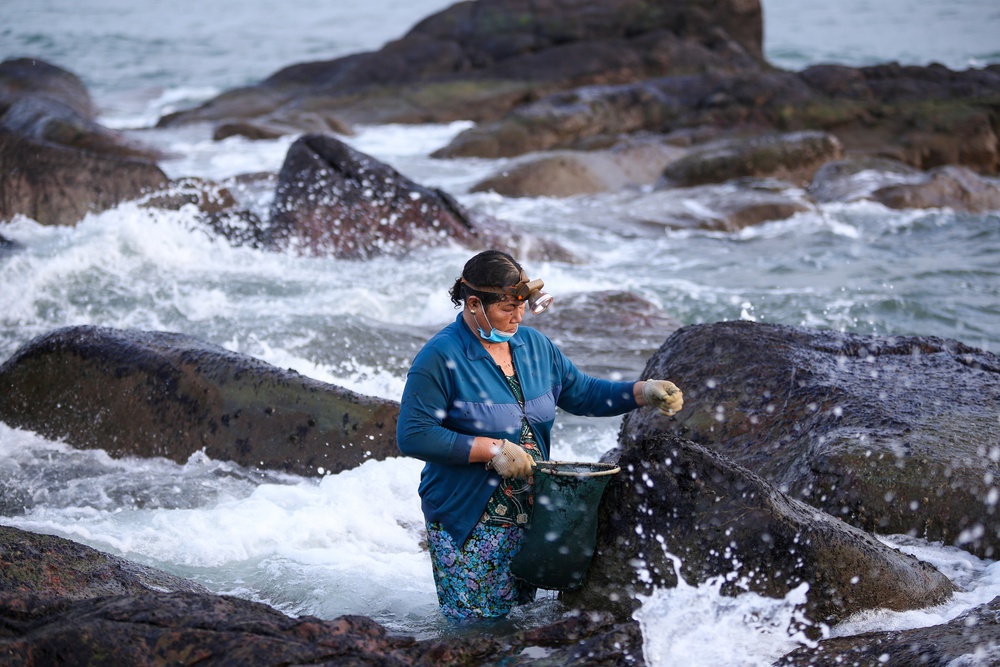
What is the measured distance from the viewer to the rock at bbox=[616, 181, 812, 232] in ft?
49.3

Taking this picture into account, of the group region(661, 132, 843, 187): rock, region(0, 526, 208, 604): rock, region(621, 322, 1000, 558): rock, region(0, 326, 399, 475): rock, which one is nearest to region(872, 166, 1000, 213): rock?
region(661, 132, 843, 187): rock

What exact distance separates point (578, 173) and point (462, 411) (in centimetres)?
1335

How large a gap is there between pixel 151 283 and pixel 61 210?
237cm

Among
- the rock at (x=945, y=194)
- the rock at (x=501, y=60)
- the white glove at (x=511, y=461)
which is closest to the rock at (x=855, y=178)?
the rock at (x=945, y=194)

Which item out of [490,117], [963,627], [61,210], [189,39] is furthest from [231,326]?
[189,39]

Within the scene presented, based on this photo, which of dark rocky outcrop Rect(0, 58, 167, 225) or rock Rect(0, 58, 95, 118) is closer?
dark rocky outcrop Rect(0, 58, 167, 225)

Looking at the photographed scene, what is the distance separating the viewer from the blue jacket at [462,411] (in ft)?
11.8

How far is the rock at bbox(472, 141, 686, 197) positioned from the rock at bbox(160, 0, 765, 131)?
26.9ft

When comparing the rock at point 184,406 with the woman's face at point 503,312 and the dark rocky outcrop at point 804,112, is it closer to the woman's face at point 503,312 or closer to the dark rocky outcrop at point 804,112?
the woman's face at point 503,312

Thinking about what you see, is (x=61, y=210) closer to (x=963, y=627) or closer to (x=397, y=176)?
(x=397, y=176)

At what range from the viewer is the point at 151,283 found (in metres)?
10.4

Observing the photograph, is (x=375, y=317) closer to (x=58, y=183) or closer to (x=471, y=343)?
(x=58, y=183)

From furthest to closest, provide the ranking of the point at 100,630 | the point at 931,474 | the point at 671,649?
the point at 931,474 < the point at 671,649 < the point at 100,630

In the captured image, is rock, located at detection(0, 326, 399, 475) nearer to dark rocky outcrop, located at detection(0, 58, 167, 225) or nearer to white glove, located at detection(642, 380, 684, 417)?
white glove, located at detection(642, 380, 684, 417)
